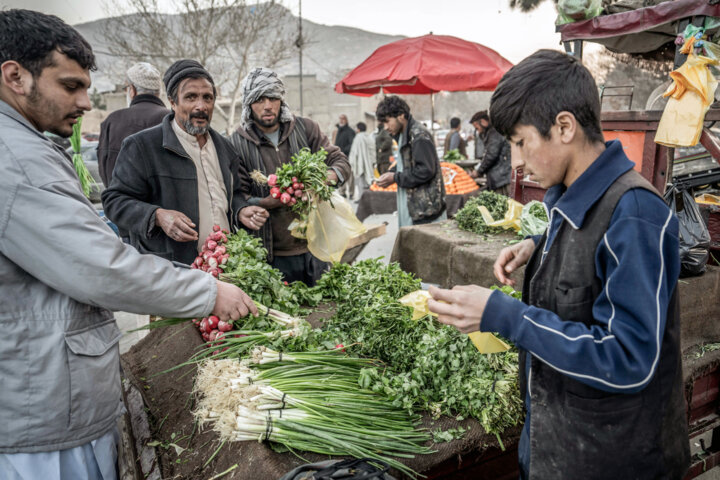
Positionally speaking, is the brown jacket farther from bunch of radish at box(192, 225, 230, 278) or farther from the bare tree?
the bare tree

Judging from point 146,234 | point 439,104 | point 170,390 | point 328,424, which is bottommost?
point 170,390

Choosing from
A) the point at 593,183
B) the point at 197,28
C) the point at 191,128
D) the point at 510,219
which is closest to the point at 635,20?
the point at 510,219

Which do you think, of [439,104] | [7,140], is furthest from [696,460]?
[439,104]

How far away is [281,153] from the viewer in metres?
3.76

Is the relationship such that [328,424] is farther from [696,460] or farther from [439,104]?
[439,104]

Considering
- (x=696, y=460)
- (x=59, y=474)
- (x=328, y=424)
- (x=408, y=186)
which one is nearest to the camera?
(x=59, y=474)

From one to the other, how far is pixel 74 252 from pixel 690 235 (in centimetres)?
339

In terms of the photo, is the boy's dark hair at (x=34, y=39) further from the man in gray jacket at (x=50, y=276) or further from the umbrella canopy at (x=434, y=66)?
the umbrella canopy at (x=434, y=66)

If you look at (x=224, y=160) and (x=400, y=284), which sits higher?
(x=224, y=160)

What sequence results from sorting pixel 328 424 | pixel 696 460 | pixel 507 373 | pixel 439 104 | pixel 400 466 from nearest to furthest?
pixel 400 466
pixel 328 424
pixel 507 373
pixel 696 460
pixel 439 104

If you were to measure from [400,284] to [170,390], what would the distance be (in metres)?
1.40

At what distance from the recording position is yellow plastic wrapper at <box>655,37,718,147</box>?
3.14 metres

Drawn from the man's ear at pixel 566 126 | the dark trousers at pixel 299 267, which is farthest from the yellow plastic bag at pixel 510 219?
the man's ear at pixel 566 126

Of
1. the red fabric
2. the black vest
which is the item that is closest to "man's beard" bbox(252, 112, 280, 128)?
the black vest
